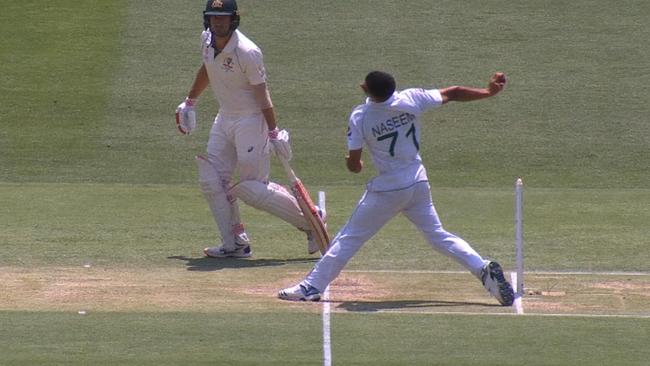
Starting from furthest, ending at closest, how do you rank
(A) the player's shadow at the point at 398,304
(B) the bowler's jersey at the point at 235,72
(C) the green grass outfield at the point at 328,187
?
(B) the bowler's jersey at the point at 235,72
(A) the player's shadow at the point at 398,304
(C) the green grass outfield at the point at 328,187

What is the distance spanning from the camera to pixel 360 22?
874 inches

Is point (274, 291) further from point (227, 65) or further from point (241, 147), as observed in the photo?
point (227, 65)

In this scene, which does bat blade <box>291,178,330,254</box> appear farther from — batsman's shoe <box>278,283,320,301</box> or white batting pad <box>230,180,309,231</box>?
batsman's shoe <box>278,283,320,301</box>

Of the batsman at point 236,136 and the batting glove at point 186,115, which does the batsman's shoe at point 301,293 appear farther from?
the batting glove at point 186,115

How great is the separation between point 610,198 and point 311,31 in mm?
7402

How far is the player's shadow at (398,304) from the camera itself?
1079 centimetres

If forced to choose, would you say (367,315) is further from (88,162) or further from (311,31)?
(311,31)

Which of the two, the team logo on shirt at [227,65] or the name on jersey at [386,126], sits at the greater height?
the team logo on shirt at [227,65]

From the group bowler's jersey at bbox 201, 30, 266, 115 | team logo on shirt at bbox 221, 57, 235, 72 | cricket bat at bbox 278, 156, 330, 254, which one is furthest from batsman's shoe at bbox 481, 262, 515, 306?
team logo on shirt at bbox 221, 57, 235, 72

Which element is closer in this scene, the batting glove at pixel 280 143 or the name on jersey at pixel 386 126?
the name on jersey at pixel 386 126

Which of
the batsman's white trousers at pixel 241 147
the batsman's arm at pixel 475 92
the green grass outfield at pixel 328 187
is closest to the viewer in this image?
the green grass outfield at pixel 328 187

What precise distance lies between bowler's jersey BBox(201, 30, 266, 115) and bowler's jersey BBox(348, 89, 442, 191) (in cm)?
197

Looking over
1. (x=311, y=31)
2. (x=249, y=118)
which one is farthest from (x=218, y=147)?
(x=311, y=31)

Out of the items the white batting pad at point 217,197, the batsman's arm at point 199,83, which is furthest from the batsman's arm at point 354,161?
the batsman's arm at point 199,83
